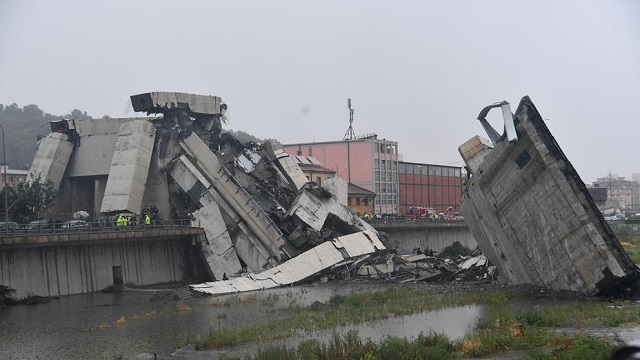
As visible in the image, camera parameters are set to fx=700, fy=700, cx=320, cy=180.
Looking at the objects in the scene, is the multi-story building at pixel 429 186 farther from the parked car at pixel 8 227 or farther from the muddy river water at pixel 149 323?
the parked car at pixel 8 227

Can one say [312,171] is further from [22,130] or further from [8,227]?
[22,130]

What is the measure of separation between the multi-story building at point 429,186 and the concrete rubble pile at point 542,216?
54.8 m

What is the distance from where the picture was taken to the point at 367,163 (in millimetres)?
82688

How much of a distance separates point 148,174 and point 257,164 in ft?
25.1

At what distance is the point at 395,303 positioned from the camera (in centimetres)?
2981

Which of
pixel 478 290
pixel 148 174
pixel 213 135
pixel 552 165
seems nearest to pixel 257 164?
pixel 213 135

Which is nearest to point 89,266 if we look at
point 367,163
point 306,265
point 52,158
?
point 306,265

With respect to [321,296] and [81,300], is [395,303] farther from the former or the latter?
[81,300]

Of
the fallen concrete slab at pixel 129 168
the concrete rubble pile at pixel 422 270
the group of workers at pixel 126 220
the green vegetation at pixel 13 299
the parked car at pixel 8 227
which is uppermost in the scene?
the fallen concrete slab at pixel 129 168

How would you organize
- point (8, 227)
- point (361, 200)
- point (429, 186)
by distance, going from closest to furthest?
point (8, 227) < point (361, 200) < point (429, 186)

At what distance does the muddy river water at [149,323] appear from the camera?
20.3 m

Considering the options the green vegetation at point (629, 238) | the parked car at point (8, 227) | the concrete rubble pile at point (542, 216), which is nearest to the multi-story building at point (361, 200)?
the green vegetation at point (629, 238)

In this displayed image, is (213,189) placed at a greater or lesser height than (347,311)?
greater

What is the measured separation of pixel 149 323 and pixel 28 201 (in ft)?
72.7
